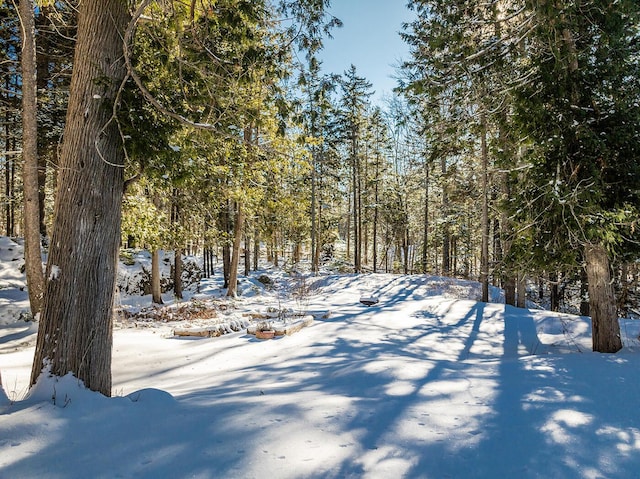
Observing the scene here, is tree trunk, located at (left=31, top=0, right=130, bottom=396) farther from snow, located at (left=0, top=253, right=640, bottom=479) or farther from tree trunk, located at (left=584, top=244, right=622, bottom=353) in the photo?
tree trunk, located at (left=584, top=244, right=622, bottom=353)

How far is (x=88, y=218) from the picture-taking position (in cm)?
330

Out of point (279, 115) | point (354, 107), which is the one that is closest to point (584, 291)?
point (279, 115)

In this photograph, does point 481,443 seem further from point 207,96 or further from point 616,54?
point 616,54

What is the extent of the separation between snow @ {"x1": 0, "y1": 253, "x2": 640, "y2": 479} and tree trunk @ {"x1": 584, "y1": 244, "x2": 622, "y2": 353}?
1.11 feet

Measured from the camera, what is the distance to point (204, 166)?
6629 millimetres

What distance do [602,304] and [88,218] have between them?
722cm

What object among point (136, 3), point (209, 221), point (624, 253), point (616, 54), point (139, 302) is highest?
point (616, 54)

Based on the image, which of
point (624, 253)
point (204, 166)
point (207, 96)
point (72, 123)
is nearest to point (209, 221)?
point (204, 166)

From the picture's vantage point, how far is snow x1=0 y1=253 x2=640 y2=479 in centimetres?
229

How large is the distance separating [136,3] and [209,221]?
9674 mm

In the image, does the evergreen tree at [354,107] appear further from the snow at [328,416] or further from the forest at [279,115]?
the snow at [328,416]

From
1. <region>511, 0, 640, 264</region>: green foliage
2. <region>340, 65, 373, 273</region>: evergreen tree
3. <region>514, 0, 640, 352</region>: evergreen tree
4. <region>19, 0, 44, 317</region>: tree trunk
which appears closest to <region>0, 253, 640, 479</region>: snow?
<region>514, 0, 640, 352</region>: evergreen tree

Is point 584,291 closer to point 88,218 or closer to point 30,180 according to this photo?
point 88,218

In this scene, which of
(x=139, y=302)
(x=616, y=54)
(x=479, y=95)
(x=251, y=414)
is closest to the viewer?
(x=251, y=414)
